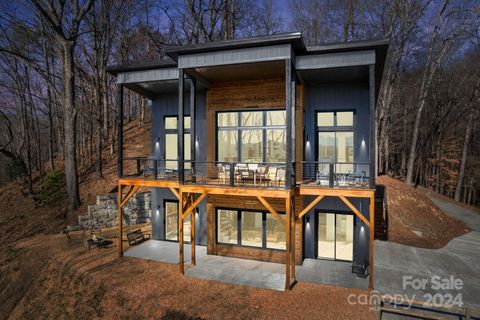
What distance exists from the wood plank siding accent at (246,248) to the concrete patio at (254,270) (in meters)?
0.28

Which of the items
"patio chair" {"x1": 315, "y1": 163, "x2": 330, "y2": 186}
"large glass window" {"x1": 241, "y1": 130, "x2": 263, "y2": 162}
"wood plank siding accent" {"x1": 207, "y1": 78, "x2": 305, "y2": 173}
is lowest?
"patio chair" {"x1": 315, "y1": 163, "x2": 330, "y2": 186}

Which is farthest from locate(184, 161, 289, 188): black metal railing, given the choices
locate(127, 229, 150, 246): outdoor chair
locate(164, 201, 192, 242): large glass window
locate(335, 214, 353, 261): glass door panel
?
locate(127, 229, 150, 246): outdoor chair

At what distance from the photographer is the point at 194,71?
31.5 feet

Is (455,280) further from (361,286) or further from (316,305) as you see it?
(316,305)

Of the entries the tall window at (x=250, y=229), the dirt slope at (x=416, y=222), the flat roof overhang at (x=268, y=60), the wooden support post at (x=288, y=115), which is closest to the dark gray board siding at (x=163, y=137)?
the tall window at (x=250, y=229)

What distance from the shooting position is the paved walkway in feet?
25.7

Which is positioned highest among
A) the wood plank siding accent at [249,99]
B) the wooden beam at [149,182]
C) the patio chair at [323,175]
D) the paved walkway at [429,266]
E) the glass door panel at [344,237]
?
the wood plank siding accent at [249,99]

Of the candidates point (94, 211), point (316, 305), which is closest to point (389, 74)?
point (316, 305)

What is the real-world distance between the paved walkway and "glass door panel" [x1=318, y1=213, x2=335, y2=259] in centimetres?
163

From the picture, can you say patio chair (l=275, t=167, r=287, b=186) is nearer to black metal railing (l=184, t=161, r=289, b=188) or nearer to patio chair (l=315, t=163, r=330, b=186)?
black metal railing (l=184, t=161, r=289, b=188)

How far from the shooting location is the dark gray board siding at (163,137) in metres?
11.7

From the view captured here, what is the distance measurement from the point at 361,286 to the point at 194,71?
889 cm

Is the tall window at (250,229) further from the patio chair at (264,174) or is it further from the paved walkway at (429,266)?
the paved walkway at (429,266)

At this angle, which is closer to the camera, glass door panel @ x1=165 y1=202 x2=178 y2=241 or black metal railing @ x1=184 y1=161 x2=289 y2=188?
black metal railing @ x1=184 y1=161 x2=289 y2=188
